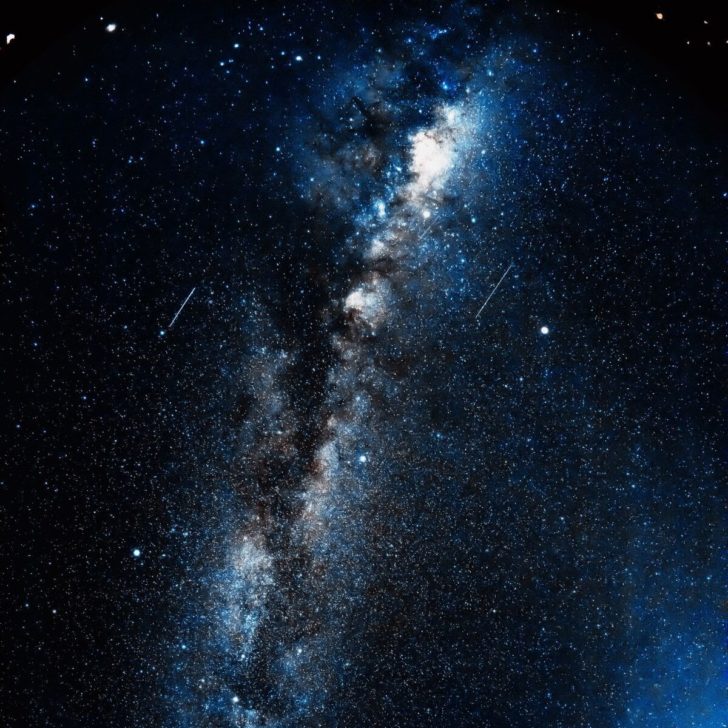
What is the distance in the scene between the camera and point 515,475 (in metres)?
3.69

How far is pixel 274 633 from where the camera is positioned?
3.56 metres

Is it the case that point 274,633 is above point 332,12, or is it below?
below

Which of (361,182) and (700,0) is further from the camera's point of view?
(361,182)

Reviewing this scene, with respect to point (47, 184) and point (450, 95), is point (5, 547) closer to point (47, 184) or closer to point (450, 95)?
point (47, 184)

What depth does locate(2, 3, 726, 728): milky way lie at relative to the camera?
3.25 meters

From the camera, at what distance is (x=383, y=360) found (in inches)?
138

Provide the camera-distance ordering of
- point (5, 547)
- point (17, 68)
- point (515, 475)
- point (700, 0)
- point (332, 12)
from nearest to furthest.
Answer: point (700, 0)
point (17, 68)
point (332, 12)
point (5, 547)
point (515, 475)

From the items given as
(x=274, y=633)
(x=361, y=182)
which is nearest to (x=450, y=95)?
(x=361, y=182)

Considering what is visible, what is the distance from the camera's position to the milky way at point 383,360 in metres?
3.25

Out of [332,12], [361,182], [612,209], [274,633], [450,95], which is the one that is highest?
[332,12]

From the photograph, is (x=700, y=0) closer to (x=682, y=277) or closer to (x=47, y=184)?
(x=682, y=277)

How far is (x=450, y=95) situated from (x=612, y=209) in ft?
4.63

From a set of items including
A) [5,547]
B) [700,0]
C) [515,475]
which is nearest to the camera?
[700,0]

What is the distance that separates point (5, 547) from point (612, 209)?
16.2 feet
